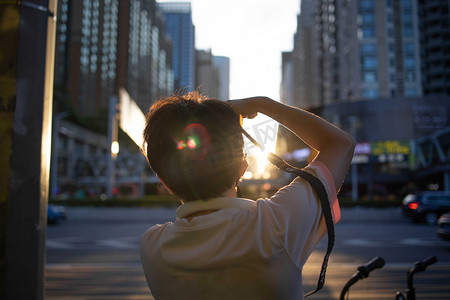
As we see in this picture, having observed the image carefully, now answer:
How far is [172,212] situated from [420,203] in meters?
12.7

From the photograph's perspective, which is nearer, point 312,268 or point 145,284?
point 145,284

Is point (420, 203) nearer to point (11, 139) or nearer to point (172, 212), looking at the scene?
point (172, 212)

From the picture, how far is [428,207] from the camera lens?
17.5m

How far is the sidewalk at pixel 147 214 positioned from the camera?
20.8 m

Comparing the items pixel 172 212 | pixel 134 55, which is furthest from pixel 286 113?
pixel 134 55

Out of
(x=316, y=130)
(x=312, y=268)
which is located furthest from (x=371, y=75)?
(x=316, y=130)

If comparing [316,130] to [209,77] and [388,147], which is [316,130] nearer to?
[209,77]

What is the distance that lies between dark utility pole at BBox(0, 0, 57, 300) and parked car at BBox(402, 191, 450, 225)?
61.7ft

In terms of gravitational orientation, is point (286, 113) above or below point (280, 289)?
above

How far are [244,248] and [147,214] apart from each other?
21.2 metres

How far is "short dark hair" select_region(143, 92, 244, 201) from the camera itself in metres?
1.14

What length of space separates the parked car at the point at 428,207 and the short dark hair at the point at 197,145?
1882cm

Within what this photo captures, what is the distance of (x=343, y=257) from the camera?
803cm

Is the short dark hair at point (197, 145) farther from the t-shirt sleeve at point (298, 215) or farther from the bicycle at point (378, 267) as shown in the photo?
the bicycle at point (378, 267)
